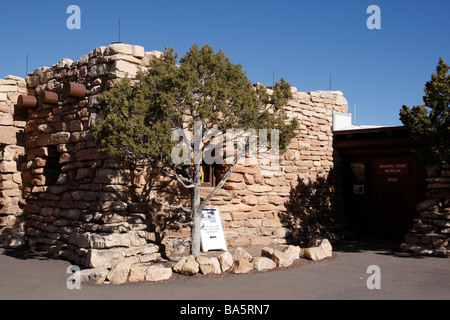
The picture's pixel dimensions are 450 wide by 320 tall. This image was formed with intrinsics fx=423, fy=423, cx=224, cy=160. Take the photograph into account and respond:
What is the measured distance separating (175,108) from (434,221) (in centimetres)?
592

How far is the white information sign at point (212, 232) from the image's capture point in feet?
28.2

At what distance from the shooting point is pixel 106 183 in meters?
8.06

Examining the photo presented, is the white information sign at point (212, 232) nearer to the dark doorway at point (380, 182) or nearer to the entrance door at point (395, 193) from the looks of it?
the dark doorway at point (380, 182)

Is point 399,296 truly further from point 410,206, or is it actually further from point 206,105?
point 410,206

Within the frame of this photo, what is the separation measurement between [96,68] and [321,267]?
5.84m

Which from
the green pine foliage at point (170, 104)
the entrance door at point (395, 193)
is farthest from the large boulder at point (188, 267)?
the entrance door at point (395, 193)

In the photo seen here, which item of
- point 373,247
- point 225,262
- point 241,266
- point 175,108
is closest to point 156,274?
point 225,262

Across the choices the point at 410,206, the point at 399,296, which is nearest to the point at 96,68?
the point at 399,296

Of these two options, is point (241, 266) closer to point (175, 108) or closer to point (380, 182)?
point (175, 108)

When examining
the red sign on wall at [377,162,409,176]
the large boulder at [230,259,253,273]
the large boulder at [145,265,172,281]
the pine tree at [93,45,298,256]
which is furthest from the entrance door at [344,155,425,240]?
the large boulder at [145,265,172,281]

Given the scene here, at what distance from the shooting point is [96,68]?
8.58 meters

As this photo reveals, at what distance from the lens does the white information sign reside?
8.60 metres

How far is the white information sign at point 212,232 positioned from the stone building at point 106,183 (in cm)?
36
